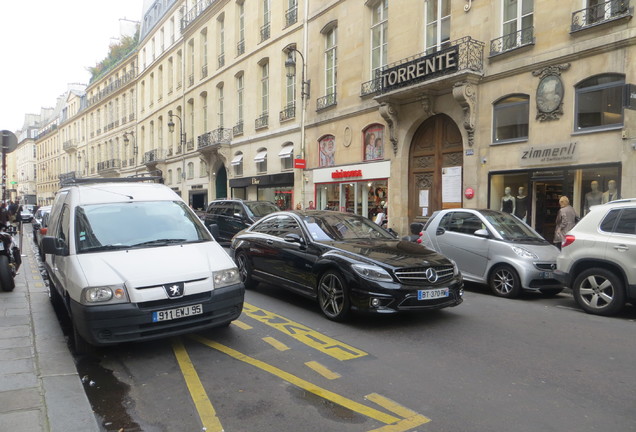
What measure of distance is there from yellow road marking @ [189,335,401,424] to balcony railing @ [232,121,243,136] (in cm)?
2439

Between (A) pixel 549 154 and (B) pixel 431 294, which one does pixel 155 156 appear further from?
(B) pixel 431 294

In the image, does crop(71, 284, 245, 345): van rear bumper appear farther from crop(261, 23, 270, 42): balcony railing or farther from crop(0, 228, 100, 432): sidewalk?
crop(261, 23, 270, 42): balcony railing

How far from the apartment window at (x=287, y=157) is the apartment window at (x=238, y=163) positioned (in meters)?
4.80

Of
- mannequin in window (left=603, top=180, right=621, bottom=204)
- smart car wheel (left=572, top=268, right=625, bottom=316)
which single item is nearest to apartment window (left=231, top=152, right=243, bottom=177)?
mannequin in window (left=603, top=180, right=621, bottom=204)

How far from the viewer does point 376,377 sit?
166 inches

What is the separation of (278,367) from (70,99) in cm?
7675

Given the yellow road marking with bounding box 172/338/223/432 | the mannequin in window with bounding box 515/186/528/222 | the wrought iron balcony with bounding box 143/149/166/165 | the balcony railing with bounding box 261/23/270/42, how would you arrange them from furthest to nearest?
the wrought iron balcony with bounding box 143/149/166/165
the balcony railing with bounding box 261/23/270/42
the mannequin in window with bounding box 515/186/528/222
the yellow road marking with bounding box 172/338/223/432

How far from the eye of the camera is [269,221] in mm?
8312

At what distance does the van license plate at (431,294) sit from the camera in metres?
5.68

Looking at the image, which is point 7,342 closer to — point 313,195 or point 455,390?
point 455,390

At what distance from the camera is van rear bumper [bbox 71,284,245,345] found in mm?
4328

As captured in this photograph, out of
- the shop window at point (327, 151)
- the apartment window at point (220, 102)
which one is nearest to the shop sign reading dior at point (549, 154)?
the shop window at point (327, 151)

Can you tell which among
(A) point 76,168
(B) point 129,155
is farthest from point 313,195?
(A) point 76,168

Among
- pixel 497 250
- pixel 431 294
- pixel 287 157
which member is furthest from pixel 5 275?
pixel 287 157
